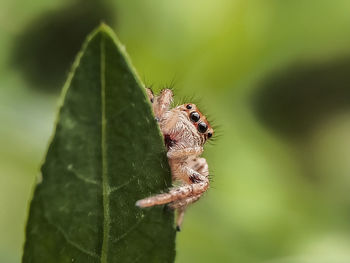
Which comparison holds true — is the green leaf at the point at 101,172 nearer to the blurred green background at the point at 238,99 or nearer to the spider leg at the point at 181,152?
the spider leg at the point at 181,152

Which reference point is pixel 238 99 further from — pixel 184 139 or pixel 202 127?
pixel 184 139

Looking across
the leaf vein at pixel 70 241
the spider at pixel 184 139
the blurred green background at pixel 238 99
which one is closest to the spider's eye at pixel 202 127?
the spider at pixel 184 139

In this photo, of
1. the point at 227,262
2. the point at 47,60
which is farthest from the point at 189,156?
the point at 47,60

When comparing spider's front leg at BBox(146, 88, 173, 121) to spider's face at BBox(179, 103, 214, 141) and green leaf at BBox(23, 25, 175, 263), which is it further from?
green leaf at BBox(23, 25, 175, 263)

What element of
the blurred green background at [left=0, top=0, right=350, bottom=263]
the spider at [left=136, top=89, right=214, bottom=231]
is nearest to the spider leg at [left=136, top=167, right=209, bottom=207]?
the spider at [left=136, top=89, right=214, bottom=231]

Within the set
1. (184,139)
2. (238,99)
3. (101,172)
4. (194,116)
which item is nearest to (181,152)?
(184,139)
